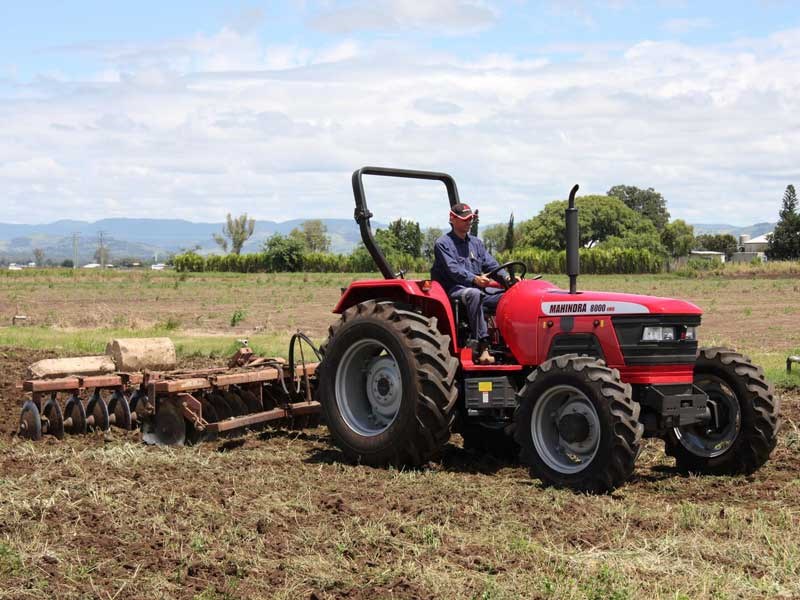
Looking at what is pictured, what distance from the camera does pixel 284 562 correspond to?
538cm

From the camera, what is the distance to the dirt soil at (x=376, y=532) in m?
5.02

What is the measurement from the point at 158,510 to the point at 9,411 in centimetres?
534

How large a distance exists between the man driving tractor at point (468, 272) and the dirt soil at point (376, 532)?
3.71ft

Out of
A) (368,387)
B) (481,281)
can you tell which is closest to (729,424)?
(481,281)

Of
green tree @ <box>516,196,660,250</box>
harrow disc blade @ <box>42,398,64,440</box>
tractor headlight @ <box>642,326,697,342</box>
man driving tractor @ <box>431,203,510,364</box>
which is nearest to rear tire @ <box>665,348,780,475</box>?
tractor headlight @ <box>642,326,697,342</box>

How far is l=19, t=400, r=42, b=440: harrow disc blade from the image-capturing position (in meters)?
9.42

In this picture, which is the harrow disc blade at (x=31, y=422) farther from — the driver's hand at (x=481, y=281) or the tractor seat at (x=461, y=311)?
the driver's hand at (x=481, y=281)

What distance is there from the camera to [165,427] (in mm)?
9281

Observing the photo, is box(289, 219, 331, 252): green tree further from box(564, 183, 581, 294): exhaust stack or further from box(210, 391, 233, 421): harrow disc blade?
box(564, 183, 581, 294): exhaust stack

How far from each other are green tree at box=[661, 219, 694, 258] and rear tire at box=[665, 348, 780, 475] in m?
108

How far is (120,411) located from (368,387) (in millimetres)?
2582

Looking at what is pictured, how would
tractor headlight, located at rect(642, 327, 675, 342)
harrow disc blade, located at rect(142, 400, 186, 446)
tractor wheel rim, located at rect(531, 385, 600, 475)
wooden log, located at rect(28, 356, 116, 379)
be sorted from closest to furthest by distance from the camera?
tractor wheel rim, located at rect(531, 385, 600, 475) → tractor headlight, located at rect(642, 327, 675, 342) → harrow disc blade, located at rect(142, 400, 186, 446) → wooden log, located at rect(28, 356, 116, 379)

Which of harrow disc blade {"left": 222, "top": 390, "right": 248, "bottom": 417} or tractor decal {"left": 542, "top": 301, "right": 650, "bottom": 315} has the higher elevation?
tractor decal {"left": 542, "top": 301, "right": 650, "bottom": 315}

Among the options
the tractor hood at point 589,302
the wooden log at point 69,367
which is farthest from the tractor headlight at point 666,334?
the wooden log at point 69,367
